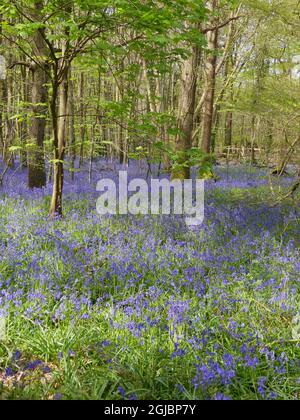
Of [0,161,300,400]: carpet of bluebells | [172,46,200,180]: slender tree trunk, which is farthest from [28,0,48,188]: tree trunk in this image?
[172,46,200,180]: slender tree trunk

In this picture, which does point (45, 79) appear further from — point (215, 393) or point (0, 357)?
point (215, 393)

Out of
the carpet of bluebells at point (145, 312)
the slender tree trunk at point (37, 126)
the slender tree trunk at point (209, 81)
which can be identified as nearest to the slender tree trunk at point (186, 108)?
the slender tree trunk at point (209, 81)

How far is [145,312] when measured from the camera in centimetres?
392

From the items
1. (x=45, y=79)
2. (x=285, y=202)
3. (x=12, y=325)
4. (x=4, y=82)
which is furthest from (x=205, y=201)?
(x=4, y=82)

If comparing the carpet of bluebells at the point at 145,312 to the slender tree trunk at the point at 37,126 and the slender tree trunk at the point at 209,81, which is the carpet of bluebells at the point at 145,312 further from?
the slender tree trunk at the point at 209,81

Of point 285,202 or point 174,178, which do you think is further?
point 174,178

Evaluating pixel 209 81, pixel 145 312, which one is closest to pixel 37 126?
pixel 209 81

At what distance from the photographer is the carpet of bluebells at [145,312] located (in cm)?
293

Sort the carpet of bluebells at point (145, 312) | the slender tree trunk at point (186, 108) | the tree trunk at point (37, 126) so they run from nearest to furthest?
the carpet of bluebells at point (145, 312) → the tree trunk at point (37, 126) → the slender tree trunk at point (186, 108)

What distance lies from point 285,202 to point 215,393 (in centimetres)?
722

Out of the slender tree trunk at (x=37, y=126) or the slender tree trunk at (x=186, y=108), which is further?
the slender tree trunk at (x=186, y=108)

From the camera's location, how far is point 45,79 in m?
9.35

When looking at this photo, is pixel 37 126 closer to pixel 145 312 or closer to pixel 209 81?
pixel 209 81

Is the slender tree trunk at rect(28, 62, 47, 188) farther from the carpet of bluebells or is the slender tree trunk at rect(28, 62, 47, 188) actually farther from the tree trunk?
the carpet of bluebells
